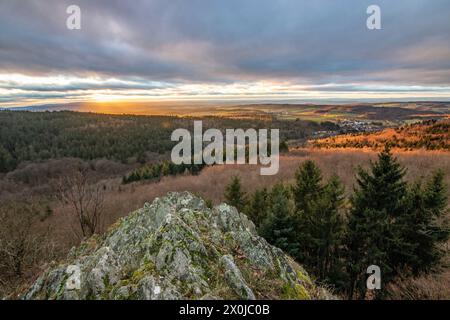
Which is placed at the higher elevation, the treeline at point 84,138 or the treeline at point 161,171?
the treeline at point 84,138

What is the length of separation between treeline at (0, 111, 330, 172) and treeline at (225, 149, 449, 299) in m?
103

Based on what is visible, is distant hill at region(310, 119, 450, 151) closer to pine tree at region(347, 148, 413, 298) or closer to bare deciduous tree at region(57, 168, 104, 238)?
pine tree at region(347, 148, 413, 298)

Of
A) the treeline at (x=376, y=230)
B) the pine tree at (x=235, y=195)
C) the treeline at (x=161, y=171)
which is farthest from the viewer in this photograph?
the treeline at (x=161, y=171)

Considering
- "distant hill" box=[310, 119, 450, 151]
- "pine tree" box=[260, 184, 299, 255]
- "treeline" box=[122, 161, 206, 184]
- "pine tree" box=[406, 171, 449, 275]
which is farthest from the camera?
"treeline" box=[122, 161, 206, 184]

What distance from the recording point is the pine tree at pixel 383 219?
1436cm

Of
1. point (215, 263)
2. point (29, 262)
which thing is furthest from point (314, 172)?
point (29, 262)

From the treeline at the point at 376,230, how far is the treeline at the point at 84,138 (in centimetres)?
10281

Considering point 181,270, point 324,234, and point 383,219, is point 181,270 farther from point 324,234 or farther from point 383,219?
point 324,234

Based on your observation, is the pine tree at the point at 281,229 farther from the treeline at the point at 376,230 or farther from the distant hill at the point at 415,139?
the distant hill at the point at 415,139

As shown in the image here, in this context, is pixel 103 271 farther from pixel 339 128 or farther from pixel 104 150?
pixel 339 128

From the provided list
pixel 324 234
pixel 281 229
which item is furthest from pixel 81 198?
pixel 324 234

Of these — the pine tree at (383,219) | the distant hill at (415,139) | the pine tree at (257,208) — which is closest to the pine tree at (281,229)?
the pine tree at (383,219)

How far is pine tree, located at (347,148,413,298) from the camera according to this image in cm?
1436

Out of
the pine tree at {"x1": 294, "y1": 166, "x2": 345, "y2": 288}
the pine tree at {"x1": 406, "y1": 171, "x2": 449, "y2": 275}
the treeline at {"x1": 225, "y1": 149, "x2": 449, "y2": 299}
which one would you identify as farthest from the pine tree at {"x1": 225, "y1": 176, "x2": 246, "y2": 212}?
the pine tree at {"x1": 406, "y1": 171, "x2": 449, "y2": 275}
